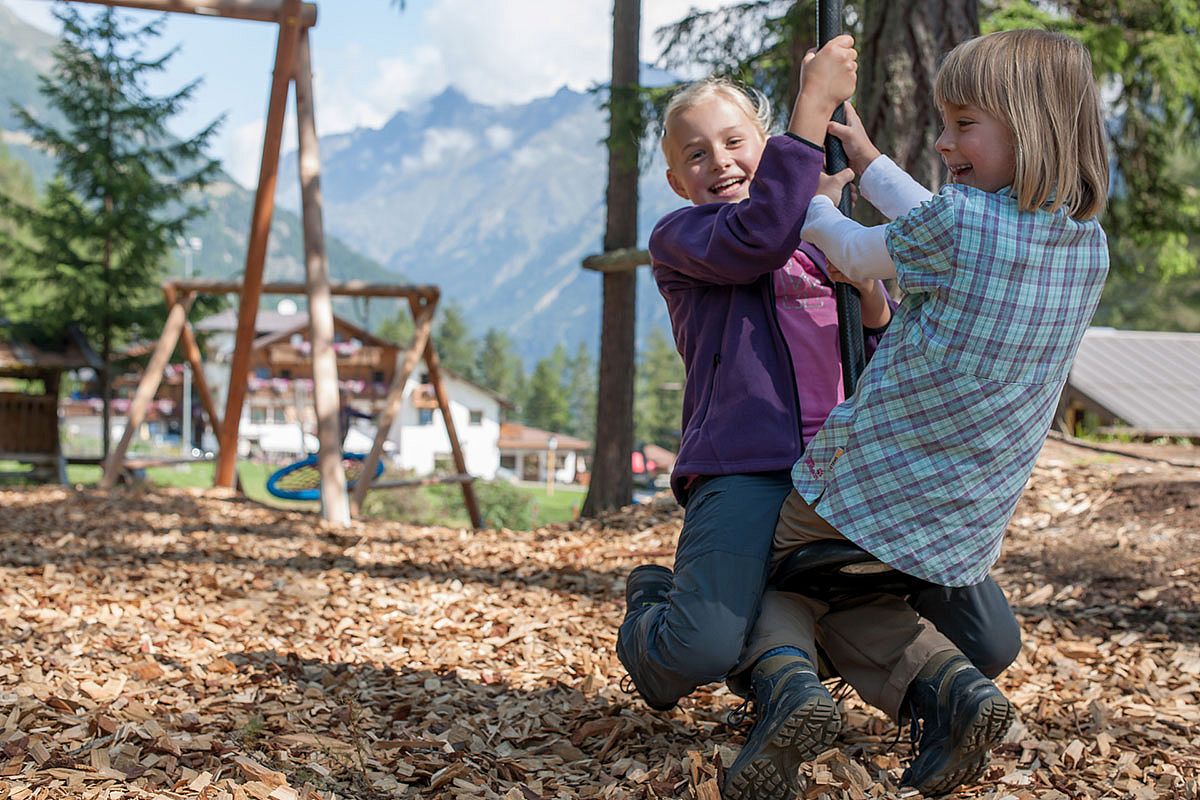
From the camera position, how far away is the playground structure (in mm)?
6055

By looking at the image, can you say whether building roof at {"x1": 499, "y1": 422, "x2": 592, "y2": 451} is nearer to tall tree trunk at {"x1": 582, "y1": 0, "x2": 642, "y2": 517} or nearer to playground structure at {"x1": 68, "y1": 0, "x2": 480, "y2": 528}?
playground structure at {"x1": 68, "y1": 0, "x2": 480, "y2": 528}

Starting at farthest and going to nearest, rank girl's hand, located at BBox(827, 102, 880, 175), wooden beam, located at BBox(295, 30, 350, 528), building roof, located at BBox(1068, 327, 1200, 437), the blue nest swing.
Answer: building roof, located at BBox(1068, 327, 1200, 437)
the blue nest swing
wooden beam, located at BBox(295, 30, 350, 528)
girl's hand, located at BBox(827, 102, 880, 175)

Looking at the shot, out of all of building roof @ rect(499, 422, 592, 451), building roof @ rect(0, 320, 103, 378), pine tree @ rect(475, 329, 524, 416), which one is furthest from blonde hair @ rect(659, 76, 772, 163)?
pine tree @ rect(475, 329, 524, 416)

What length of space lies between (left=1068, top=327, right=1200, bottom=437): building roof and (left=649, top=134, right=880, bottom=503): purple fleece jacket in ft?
53.8

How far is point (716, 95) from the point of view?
240 cm

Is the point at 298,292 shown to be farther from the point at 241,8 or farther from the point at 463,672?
the point at 463,672

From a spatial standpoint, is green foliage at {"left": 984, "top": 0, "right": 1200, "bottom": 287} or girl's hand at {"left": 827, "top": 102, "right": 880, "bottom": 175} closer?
girl's hand at {"left": 827, "top": 102, "right": 880, "bottom": 175}

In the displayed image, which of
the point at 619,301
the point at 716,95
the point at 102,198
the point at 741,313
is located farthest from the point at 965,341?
the point at 102,198

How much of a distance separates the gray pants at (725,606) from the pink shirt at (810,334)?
6.3 inches

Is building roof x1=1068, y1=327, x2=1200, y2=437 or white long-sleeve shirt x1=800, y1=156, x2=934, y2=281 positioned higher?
white long-sleeve shirt x1=800, y1=156, x2=934, y2=281

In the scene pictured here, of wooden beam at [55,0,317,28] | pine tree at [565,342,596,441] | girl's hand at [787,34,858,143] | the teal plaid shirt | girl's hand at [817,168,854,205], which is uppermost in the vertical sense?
wooden beam at [55,0,317,28]

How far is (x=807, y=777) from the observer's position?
88.4 inches

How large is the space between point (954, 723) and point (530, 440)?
70.7 meters

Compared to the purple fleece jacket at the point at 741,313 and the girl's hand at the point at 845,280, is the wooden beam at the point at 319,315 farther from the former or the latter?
the girl's hand at the point at 845,280
